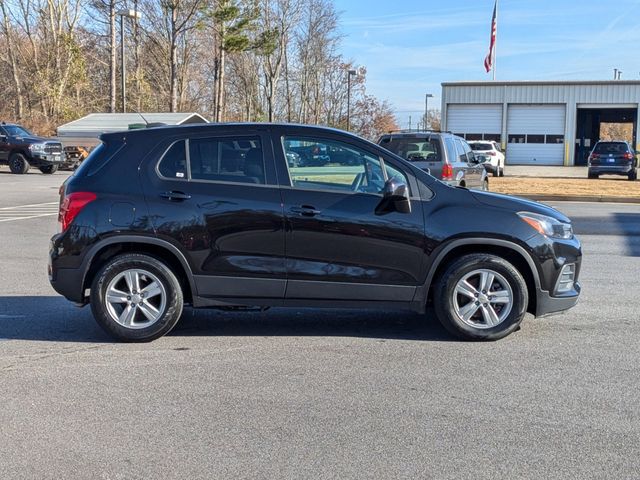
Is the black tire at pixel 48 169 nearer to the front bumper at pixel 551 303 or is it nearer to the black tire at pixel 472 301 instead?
the black tire at pixel 472 301

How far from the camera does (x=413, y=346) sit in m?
6.04

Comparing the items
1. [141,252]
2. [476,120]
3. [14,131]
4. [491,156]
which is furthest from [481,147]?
[141,252]

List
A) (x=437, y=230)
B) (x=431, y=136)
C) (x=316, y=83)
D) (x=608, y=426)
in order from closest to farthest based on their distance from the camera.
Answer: (x=608, y=426)
(x=437, y=230)
(x=431, y=136)
(x=316, y=83)

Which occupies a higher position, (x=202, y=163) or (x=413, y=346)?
(x=202, y=163)

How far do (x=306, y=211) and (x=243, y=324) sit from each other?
1.50m

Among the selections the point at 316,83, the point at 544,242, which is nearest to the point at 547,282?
the point at 544,242

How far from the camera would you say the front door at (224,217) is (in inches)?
235

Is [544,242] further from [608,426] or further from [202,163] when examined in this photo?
[202,163]

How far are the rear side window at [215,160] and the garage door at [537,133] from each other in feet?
163

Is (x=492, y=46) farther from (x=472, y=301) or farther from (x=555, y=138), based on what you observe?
(x=472, y=301)

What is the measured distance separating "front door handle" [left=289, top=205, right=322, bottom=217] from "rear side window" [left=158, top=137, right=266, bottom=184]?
0.41 metres

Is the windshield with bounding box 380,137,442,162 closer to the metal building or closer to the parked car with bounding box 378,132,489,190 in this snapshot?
the parked car with bounding box 378,132,489,190

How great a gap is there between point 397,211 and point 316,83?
57756 mm

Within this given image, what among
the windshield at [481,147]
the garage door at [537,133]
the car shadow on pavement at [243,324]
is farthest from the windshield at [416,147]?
the garage door at [537,133]
